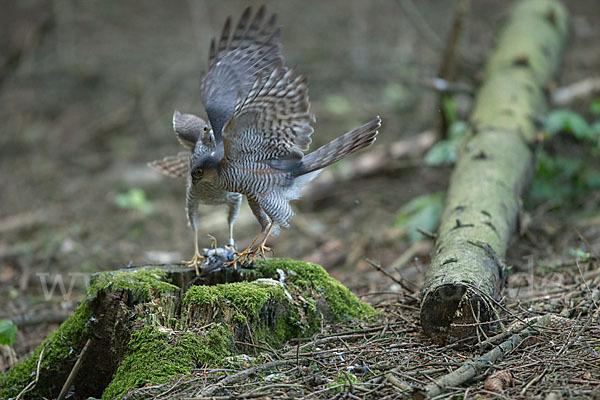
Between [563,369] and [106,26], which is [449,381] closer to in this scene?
[563,369]

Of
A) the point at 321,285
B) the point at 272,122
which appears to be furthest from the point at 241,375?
the point at 272,122

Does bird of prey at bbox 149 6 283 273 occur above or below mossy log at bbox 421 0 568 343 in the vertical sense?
above

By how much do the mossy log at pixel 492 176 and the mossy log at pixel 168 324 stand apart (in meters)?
0.75

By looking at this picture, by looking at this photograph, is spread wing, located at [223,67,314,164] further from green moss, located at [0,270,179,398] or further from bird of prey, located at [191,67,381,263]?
green moss, located at [0,270,179,398]

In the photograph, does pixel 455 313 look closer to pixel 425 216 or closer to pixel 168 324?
pixel 168 324

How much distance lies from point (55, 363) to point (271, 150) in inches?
76.9

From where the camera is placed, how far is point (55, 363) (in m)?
3.67

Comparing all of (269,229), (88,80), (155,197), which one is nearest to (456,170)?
(269,229)

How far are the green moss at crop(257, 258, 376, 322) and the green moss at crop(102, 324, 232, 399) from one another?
729mm

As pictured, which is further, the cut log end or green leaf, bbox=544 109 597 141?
green leaf, bbox=544 109 597 141

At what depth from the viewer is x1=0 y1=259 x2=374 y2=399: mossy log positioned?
10.5 feet

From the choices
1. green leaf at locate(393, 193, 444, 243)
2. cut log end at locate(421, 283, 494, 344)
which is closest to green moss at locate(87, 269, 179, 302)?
cut log end at locate(421, 283, 494, 344)

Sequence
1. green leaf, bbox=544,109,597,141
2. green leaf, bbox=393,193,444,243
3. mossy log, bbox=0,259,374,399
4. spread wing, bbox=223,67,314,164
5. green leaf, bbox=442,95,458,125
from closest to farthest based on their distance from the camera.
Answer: mossy log, bbox=0,259,374,399
spread wing, bbox=223,67,314,164
green leaf, bbox=393,193,444,243
green leaf, bbox=544,109,597,141
green leaf, bbox=442,95,458,125

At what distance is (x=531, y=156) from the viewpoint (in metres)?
6.29
